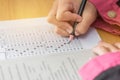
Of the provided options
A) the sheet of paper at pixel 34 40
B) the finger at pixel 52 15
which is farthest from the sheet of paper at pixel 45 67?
the finger at pixel 52 15

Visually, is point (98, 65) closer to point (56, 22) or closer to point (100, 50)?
point (100, 50)

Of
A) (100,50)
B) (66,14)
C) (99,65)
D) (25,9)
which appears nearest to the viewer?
(99,65)

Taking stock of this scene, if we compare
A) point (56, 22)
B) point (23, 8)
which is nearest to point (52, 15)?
point (56, 22)

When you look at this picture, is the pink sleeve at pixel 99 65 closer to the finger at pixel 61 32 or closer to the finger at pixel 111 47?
the finger at pixel 111 47

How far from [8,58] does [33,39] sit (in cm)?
11

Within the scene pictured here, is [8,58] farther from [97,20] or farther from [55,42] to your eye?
[97,20]

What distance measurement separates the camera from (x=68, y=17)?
2.94 ft

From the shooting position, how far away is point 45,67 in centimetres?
79

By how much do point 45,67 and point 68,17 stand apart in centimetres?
19

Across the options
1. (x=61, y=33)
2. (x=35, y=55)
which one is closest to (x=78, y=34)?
(x=61, y=33)

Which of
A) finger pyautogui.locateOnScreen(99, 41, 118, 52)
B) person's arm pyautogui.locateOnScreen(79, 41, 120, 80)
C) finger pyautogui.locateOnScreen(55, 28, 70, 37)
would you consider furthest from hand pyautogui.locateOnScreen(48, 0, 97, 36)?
person's arm pyautogui.locateOnScreen(79, 41, 120, 80)

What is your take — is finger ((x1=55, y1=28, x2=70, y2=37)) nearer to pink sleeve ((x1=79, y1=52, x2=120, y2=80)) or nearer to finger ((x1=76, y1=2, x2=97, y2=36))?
finger ((x1=76, y1=2, x2=97, y2=36))

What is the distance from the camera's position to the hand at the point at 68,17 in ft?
2.94

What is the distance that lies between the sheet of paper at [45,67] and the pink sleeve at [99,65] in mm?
100
